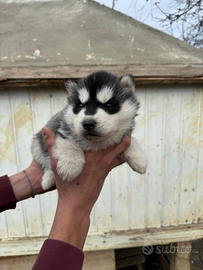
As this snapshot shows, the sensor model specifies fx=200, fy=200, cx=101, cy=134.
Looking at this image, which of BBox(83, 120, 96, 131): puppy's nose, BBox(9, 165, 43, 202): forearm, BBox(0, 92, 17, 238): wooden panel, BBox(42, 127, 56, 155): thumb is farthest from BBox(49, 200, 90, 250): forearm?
BBox(0, 92, 17, 238): wooden panel

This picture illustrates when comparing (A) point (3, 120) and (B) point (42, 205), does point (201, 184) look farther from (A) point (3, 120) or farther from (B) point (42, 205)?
(A) point (3, 120)

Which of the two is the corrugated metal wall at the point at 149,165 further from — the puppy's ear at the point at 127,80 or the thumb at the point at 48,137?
the thumb at the point at 48,137

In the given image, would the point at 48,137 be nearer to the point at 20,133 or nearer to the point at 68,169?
the point at 68,169

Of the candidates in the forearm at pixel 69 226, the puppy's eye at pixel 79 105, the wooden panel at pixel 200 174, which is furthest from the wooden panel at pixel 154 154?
the forearm at pixel 69 226

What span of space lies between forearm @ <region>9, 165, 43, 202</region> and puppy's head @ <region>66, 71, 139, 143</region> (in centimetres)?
100

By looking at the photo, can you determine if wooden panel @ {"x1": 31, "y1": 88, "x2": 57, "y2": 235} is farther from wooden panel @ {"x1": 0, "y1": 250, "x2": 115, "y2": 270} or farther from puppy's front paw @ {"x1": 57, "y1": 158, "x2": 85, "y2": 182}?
puppy's front paw @ {"x1": 57, "y1": 158, "x2": 85, "y2": 182}

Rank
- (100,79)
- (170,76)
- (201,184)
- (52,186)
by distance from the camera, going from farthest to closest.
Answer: (201,184)
(170,76)
(52,186)
(100,79)

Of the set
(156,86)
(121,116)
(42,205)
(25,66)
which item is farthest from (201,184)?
(25,66)

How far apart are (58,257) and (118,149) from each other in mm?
971

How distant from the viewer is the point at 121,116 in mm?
1840

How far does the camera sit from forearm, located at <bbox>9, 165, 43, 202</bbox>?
2377mm

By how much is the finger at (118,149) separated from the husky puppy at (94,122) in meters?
0.08

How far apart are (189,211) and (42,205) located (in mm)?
2604

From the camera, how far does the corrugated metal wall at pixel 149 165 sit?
311 cm
